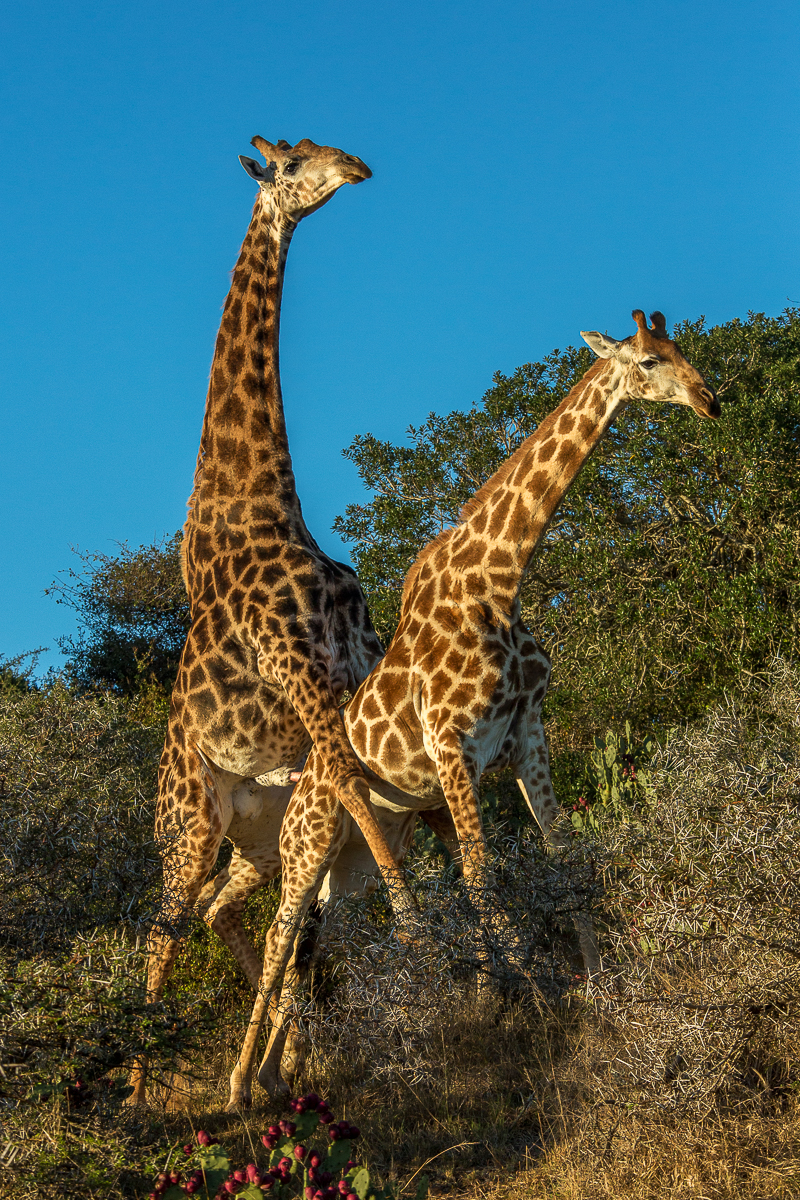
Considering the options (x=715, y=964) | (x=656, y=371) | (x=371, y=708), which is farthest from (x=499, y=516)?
(x=715, y=964)

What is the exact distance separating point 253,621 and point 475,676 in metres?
1.55

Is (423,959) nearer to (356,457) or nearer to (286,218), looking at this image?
(286,218)

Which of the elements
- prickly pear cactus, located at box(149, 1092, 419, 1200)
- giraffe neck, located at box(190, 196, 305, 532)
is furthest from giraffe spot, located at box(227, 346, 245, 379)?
prickly pear cactus, located at box(149, 1092, 419, 1200)

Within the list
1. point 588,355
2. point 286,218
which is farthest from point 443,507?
point 286,218

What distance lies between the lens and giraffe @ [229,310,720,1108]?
6.54 metres

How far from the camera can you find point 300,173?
7621 mm

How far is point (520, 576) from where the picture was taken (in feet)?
22.5

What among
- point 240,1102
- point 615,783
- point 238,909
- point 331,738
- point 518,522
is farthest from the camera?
point 615,783

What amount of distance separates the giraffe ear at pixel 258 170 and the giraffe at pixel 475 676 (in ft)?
8.67

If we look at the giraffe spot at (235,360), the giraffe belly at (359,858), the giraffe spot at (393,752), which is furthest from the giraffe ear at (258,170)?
the giraffe belly at (359,858)

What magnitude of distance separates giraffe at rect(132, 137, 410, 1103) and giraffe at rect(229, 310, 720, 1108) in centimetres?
43

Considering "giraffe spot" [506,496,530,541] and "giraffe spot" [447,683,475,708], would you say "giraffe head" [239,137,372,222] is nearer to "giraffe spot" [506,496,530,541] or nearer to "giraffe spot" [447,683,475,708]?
"giraffe spot" [506,496,530,541]

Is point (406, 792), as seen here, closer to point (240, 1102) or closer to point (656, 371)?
point (240, 1102)

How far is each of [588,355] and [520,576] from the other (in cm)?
732
